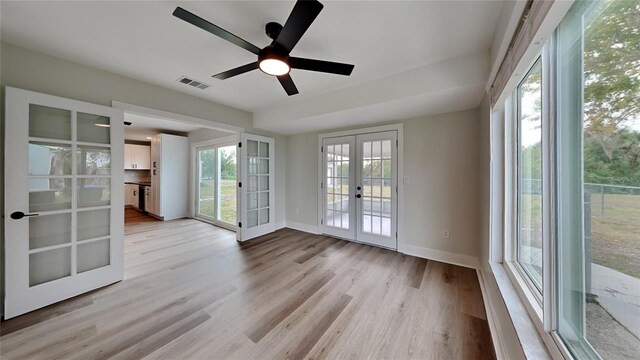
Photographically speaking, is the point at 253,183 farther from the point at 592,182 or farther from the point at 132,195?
the point at 132,195

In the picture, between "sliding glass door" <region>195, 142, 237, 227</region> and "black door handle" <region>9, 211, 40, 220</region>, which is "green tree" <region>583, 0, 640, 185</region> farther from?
"sliding glass door" <region>195, 142, 237, 227</region>

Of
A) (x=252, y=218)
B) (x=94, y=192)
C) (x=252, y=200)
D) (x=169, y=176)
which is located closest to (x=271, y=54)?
(x=94, y=192)

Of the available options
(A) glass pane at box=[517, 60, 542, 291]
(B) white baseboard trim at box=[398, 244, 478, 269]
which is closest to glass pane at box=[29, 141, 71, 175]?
(A) glass pane at box=[517, 60, 542, 291]

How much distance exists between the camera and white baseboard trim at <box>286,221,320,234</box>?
13.9 feet

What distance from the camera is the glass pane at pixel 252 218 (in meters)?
3.96

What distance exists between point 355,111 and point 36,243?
12.0ft

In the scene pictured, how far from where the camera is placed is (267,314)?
6.03 feet

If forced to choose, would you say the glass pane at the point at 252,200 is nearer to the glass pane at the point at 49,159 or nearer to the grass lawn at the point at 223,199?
the grass lawn at the point at 223,199

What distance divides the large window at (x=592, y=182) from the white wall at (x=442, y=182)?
1566 mm

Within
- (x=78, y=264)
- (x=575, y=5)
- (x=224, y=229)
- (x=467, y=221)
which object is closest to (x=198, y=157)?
(x=224, y=229)

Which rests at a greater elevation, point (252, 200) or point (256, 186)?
point (256, 186)

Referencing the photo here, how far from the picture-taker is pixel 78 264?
85.6 inches

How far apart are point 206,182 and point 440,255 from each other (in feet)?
17.9

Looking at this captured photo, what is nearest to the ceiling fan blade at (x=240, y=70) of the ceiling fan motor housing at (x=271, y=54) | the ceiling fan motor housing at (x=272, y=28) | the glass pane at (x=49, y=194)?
the ceiling fan motor housing at (x=271, y=54)
